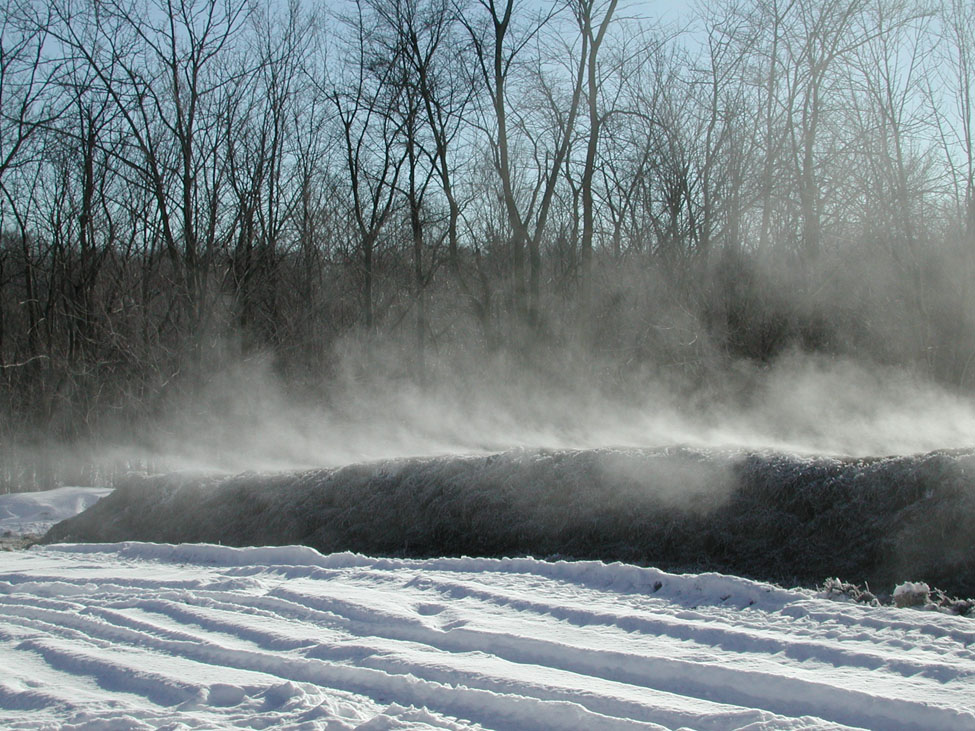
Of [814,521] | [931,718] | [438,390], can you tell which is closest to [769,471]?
[814,521]

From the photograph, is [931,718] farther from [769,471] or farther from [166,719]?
[769,471]

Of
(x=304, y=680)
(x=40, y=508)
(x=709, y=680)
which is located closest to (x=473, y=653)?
(x=304, y=680)

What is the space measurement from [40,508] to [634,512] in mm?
8514

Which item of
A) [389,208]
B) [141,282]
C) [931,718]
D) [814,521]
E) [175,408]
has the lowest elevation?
[931,718]

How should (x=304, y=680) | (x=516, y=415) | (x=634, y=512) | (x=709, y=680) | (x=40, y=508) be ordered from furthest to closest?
1. (x=516, y=415)
2. (x=40, y=508)
3. (x=634, y=512)
4. (x=304, y=680)
5. (x=709, y=680)

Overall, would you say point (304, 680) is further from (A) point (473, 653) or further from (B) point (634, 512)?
(B) point (634, 512)

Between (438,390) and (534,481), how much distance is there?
13982mm

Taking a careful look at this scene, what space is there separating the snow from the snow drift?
188 cm

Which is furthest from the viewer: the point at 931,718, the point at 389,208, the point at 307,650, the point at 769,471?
the point at 389,208

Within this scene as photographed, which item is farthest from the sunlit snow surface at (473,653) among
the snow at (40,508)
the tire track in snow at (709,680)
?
the snow at (40,508)

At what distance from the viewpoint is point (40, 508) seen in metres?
11.8

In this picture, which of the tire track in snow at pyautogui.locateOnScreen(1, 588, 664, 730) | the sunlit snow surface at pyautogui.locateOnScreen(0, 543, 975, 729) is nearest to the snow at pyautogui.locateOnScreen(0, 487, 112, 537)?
the sunlit snow surface at pyautogui.locateOnScreen(0, 543, 975, 729)

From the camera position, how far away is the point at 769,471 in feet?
21.5

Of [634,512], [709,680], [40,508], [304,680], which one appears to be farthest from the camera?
[40,508]
